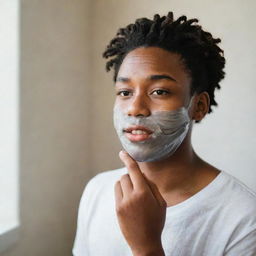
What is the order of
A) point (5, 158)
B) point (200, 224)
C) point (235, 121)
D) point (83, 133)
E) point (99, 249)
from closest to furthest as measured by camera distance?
1. point (200, 224)
2. point (99, 249)
3. point (5, 158)
4. point (235, 121)
5. point (83, 133)

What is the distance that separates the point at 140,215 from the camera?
2.14 ft

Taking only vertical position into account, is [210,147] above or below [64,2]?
below

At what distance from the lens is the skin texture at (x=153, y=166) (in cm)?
66

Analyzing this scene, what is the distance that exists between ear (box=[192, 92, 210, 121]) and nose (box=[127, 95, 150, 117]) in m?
0.16

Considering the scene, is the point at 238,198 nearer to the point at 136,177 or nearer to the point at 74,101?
the point at 136,177

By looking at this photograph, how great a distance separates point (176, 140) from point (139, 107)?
0.13 metres

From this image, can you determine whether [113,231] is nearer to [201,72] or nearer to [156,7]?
[201,72]

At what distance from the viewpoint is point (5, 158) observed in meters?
1.03

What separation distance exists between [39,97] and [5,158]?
0.24 m

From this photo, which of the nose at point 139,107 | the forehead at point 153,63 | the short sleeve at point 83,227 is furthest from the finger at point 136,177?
the short sleeve at point 83,227

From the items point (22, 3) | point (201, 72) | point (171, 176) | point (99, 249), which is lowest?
point (99, 249)

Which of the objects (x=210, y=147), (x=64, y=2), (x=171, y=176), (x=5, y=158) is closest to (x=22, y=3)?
(x=64, y=2)

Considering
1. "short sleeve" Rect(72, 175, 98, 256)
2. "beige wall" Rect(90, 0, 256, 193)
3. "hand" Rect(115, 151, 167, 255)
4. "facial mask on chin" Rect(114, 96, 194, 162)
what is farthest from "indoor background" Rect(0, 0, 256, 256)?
"hand" Rect(115, 151, 167, 255)

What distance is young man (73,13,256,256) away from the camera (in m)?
0.78
